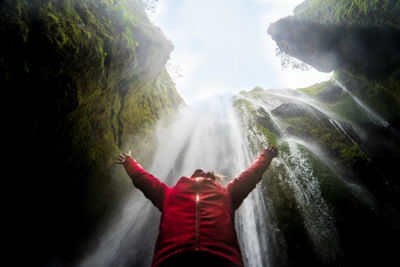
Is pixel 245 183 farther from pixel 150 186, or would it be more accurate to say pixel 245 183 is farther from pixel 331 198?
pixel 331 198

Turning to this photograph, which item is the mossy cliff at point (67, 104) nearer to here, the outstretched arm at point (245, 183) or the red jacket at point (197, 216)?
the red jacket at point (197, 216)

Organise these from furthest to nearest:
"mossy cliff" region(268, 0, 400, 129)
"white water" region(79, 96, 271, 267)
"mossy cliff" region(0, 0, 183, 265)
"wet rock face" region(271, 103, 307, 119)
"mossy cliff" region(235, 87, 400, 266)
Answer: "wet rock face" region(271, 103, 307, 119) < "mossy cliff" region(268, 0, 400, 129) < "white water" region(79, 96, 271, 267) < "mossy cliff" region(235, 87, 400, 266) < "mossy cliff" region(0, 0, 183, 265)

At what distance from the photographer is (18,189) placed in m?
3.12

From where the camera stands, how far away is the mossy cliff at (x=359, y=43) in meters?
6.21

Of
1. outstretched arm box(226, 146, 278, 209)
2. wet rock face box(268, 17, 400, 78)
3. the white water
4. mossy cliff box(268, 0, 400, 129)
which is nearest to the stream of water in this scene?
the white water

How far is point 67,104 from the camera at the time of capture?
3.17 meters

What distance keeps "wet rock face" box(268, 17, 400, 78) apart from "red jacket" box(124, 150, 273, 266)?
9282 millimetres

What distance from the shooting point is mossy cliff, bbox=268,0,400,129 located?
621 cm

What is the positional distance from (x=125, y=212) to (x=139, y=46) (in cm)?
575

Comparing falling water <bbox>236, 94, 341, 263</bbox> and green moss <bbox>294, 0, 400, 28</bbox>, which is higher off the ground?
green moss <bbox>294, 0, 400, 28</bbox>

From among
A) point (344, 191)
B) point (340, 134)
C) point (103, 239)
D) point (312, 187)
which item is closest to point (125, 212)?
point (103, 239)

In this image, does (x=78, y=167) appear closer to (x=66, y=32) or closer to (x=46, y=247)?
(x=46, y=247)

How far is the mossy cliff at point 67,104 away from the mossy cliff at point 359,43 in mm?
8218

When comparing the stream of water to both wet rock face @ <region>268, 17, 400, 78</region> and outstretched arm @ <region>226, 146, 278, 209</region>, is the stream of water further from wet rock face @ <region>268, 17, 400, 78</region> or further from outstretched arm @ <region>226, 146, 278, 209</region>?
wet rock face @ <region>268, 17, 400, 78</region>
